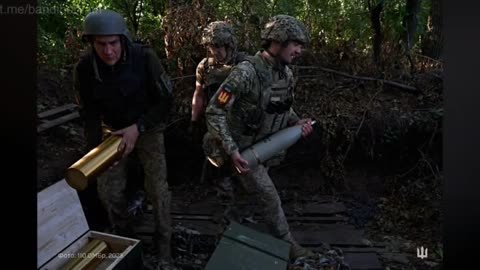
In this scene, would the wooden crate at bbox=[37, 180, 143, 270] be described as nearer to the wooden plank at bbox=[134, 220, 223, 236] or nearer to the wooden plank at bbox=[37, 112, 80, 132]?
the wooden plank at bbox=[37, 112, 80, 132]

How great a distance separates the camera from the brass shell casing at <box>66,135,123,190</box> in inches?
117

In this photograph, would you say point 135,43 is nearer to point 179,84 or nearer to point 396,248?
point 179,84

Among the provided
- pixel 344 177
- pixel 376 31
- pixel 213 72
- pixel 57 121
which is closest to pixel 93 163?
pixel 57 121

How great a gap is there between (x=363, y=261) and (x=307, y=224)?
2.48 ft

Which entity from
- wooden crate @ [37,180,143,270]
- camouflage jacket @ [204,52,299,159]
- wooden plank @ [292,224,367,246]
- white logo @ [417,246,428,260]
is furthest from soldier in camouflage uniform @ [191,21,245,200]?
white logo @ [417,246,428,260]

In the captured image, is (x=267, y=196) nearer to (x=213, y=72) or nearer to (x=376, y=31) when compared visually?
(x=213, y=72)

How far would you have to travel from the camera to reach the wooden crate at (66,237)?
3.09 m

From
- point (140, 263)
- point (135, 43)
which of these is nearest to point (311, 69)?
point (135, 43)

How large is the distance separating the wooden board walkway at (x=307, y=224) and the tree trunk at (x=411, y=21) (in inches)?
81.8

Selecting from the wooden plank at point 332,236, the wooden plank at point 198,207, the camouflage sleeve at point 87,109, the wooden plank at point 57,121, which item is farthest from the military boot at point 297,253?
the wooden plank at point 57,121

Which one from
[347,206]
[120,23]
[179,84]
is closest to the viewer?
[120,23]

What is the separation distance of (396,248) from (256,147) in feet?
4.82

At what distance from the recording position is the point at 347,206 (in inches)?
193

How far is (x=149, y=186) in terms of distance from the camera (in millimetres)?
3650
